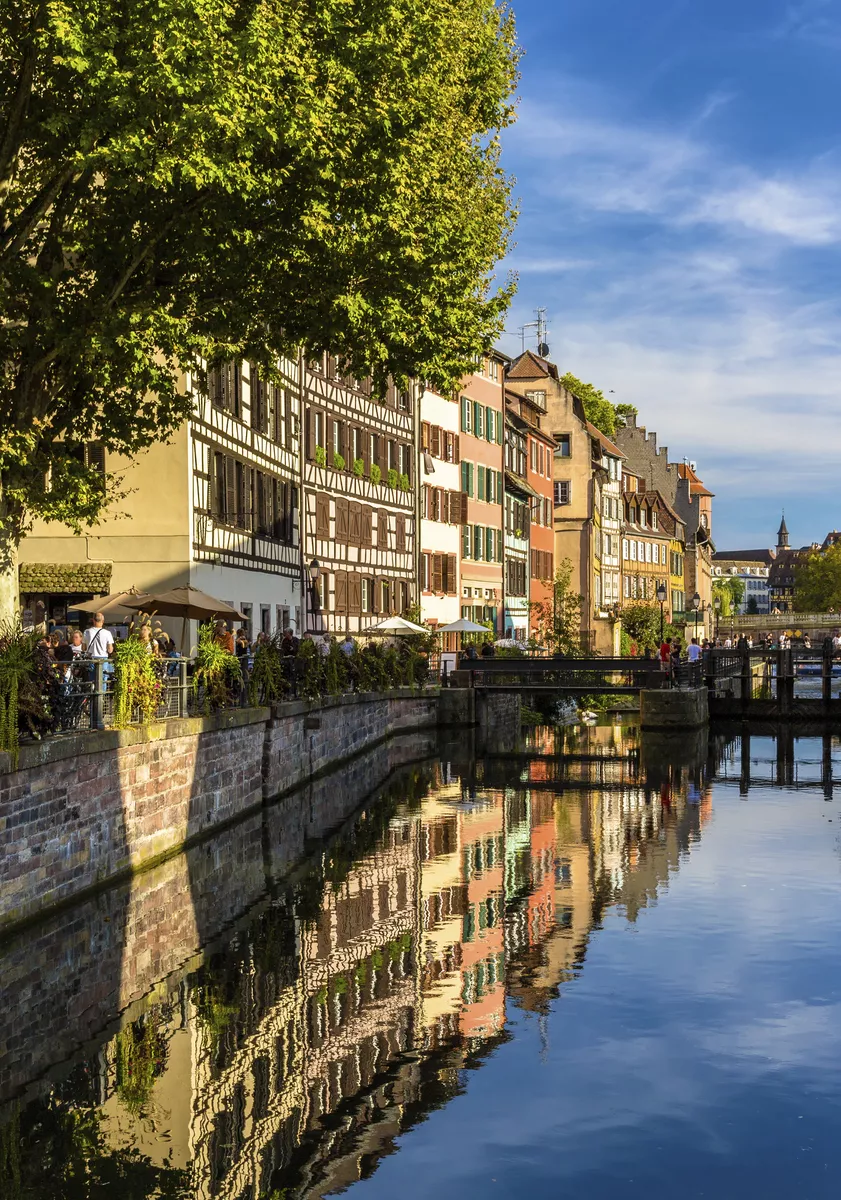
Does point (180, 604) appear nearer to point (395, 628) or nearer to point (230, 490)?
point (230, 490)

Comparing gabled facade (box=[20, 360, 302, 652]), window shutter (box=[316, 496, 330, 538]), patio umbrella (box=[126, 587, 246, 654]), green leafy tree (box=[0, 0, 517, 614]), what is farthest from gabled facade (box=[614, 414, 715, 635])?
green leafy tree (box=[0, 0, 517, 614])

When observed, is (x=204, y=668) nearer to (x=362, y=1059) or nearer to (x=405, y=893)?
(x=405, y=893)

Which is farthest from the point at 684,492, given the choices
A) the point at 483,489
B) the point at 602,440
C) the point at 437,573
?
the point at 437,573

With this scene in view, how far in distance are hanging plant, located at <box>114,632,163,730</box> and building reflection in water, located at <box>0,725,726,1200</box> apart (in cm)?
301

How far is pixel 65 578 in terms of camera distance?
3400 cm

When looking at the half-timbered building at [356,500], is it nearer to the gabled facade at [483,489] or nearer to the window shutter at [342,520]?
the window shutter at [342,520]

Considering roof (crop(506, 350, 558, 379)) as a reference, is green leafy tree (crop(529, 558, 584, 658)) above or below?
below

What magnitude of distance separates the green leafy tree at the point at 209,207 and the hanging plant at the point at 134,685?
2317mm

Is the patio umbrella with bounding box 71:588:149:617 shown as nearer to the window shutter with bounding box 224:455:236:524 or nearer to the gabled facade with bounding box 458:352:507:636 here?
the window shutter with bounding box 224:455:236:524

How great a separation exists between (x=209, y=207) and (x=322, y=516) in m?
27.1

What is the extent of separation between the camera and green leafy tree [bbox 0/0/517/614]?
17.9 meters

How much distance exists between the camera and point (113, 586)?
112 feet

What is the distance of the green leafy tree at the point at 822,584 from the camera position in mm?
169750

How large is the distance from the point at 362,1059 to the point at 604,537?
81.7m
